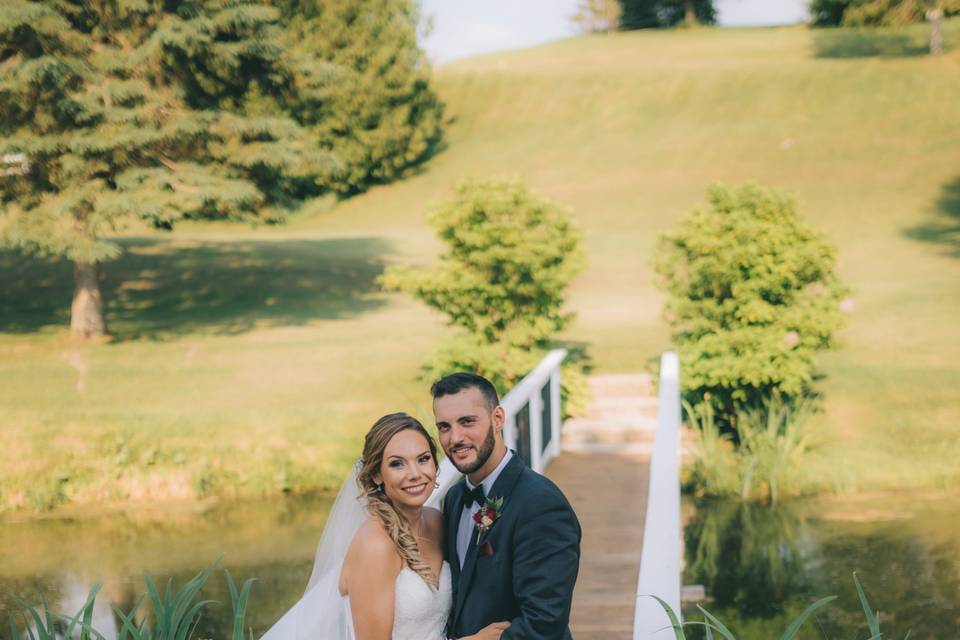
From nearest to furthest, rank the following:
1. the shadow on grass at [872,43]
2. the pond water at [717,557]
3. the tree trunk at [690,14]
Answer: the pond water at [717,557], the shadow on grass at [872,43], the tree trunk at [690,14]

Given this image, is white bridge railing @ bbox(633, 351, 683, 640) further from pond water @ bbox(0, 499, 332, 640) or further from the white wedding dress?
pond water @ bbox(0, 499, 332, 640)

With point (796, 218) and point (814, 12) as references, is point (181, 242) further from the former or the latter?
point (814, 12)

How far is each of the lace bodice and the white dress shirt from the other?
12cm

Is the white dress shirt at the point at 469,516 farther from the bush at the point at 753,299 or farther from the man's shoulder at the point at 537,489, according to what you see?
the bush at the point at 753,299

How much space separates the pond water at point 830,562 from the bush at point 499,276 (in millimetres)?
3137

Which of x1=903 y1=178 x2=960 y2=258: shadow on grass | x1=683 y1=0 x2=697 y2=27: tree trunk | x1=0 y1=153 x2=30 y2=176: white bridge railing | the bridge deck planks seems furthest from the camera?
x1=683 y1=0 x2=697 y2=27: tree trunk

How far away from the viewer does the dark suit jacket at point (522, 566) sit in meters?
3.06

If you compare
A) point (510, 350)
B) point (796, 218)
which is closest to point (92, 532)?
point (510, 350)

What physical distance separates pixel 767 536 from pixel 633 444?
1659mm

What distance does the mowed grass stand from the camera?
1298 centimetres

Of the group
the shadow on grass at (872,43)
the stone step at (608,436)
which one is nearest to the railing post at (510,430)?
the stone step at (608,436)

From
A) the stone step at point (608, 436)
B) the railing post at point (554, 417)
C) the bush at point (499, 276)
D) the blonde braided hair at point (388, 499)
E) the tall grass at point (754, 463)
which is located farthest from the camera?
the bush at point (499, 276)

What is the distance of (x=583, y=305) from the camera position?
72.4 ft

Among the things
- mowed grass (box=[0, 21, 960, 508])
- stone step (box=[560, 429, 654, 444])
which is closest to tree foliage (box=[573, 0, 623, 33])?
mowed grass (box=[0, 21, 960, 508])
